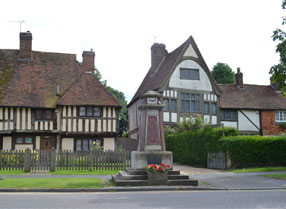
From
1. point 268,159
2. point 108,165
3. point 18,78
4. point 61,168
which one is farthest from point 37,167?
point 268,159

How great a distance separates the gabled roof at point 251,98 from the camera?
32562 millimetres

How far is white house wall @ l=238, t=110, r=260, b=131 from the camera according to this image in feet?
107

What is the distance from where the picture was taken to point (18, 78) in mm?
26719

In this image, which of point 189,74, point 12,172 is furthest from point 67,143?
point 189,74

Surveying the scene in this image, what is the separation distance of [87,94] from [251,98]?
16704 millimetres

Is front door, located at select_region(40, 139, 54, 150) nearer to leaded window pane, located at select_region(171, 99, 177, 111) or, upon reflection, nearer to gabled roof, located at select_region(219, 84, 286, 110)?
leaded window pane, located at select_region(171, 99, 177, 111)

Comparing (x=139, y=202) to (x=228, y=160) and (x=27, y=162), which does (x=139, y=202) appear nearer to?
(x=27, y=162)

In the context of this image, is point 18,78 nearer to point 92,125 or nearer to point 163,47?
point 92,125

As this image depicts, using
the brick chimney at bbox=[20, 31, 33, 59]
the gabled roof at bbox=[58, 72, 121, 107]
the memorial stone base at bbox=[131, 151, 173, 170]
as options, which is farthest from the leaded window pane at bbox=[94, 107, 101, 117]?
the memorial stone base at bbox=[131, 151, 173, 170]

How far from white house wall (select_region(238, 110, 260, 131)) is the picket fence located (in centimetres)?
1663

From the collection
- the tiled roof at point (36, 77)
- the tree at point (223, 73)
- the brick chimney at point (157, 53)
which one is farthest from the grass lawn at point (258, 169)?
the tree at point (223, 73)

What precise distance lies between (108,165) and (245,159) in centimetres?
770

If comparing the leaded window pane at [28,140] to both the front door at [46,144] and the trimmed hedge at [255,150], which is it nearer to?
the front door at [46,144]

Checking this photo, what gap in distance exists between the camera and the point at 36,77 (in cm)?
2731
